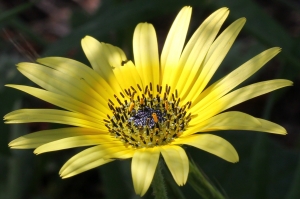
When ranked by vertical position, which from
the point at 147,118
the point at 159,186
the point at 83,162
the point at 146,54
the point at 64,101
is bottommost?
the point at 159,186

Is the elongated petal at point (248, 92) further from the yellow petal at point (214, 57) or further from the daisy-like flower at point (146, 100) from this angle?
the yellow petal at point (214, 57)

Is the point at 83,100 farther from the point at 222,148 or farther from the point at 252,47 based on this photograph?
the point at 252,47

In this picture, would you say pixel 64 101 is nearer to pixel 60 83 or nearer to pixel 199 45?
pixel 60 83

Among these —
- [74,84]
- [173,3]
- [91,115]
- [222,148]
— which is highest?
[173,3]

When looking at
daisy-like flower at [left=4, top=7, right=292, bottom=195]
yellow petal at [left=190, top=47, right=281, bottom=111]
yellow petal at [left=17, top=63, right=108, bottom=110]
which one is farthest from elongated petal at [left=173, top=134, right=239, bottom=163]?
yellow petal at [left=17, top=63, right=108, bottom=110]

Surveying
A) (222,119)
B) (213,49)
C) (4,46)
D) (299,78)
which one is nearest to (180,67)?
(213,49)

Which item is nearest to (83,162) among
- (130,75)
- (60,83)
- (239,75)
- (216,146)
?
(216,146)
